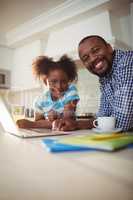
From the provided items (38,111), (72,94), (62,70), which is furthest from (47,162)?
(62,70)

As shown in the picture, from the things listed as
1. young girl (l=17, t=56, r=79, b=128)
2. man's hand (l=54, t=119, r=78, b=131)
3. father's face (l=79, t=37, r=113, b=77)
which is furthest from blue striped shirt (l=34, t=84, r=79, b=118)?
man's hand (l=54, t=119, r=78, b=131)

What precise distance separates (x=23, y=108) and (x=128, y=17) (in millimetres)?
Answer: 1275

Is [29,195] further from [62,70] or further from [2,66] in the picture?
[2,66]

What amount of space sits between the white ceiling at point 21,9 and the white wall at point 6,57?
302 millimetres

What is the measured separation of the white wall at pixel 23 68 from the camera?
7.17ft

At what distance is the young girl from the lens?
1.46 m

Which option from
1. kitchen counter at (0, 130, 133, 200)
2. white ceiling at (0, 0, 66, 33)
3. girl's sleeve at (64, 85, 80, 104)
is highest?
white ceiling at (0, 0, 66, 33)

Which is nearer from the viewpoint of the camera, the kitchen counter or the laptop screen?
the kitchen counter

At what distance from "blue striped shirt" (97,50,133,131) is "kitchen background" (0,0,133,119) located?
0.63 meters

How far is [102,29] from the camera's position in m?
1.91

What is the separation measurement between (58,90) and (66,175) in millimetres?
1445

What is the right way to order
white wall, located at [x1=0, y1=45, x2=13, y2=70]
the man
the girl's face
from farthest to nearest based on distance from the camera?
white wall, located at [x1=0, y1=45, x2=13, y2=70] → the girl's face → the man

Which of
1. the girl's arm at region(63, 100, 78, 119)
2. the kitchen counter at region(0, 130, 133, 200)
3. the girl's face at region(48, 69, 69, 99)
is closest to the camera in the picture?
the kitchen counter at region(0, 130, 133, 200)

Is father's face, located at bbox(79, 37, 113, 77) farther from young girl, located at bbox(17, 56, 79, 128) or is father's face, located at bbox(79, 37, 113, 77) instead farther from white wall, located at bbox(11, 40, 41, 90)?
white wall, located at bbox(11, 40, 41, 90)
